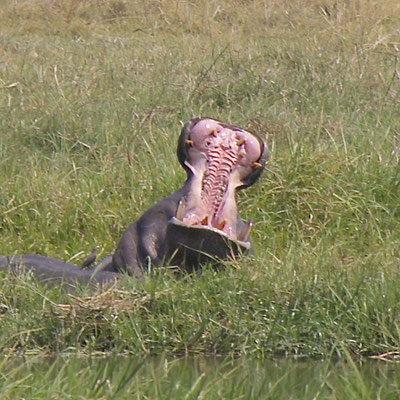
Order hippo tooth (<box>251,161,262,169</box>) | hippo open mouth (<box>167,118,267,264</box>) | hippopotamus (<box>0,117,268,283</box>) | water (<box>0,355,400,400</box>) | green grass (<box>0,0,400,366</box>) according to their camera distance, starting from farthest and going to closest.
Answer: hippo tooth (<box>251,161,262,169</box>) → hippo open mouth (<box>167,118,267,264</box>) → hippopotamus (<box>0,117,268,283</box>) → green grass (<box>0,0,400,366</box>) → water (<box>0,355,400,400</box>)

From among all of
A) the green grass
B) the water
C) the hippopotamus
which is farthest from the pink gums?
the water

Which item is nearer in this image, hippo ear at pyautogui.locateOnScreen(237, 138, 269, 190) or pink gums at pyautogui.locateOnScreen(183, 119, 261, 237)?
pink gums at pyautogui.locateOnScreen(183, 119, 261, 237)

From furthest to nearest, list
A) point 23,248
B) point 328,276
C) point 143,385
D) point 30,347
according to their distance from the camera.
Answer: point 23,248 → point 328,276 → point 30,347 → point 143,385

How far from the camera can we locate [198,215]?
4.64 m

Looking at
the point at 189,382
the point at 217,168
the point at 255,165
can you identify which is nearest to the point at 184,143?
the point at 217,168

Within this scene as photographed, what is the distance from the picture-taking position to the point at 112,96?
7.54 m

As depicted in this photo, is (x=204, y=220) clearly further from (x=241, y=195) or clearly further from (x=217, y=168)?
(x=241, y=195)

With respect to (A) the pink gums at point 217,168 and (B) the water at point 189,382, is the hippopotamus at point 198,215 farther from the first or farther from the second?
(B) the water at point 189,382

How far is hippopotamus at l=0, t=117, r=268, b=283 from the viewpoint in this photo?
449cm

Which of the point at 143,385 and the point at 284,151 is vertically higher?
the point at 143,385

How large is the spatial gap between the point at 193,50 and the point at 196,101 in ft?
5.26

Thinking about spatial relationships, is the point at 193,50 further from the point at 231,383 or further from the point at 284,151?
the point at 231,383

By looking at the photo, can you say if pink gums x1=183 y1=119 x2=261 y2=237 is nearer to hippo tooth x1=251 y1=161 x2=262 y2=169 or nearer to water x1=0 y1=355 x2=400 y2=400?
hippo tooth x1=251 y1=161 x2=262 y2=169

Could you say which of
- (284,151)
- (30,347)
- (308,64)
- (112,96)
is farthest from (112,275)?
(308,64)
